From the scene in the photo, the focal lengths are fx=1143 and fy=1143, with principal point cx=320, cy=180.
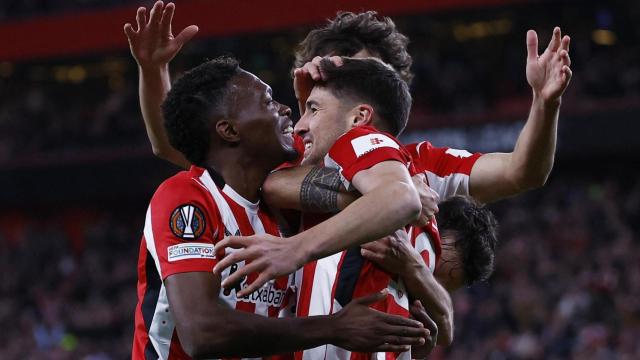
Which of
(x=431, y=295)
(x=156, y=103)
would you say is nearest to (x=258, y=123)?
(x=431, y=295)

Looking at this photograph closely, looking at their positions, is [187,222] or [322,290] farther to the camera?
[322,290]

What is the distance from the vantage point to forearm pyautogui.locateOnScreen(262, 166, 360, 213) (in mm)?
3984

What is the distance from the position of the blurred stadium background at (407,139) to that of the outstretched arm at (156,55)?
8359mm

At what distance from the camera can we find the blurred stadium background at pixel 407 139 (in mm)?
14305

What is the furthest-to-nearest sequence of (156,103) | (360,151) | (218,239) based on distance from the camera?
(156,103) < (218,239) < (360,151)

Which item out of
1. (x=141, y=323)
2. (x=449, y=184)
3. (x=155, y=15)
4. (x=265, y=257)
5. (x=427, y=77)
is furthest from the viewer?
(x=427, y=77)

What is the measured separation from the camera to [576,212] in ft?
54.0

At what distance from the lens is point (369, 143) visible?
3.92 metres

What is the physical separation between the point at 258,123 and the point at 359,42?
4.43 feet

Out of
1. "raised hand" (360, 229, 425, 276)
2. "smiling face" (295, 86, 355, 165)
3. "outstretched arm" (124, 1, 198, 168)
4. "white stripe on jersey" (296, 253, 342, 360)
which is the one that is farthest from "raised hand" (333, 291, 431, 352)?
"outstretched arm" (124, 1, 198, 168)

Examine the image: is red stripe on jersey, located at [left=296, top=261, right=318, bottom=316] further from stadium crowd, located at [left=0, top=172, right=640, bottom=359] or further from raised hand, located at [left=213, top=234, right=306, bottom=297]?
stadium crowd, located at [left=0, top=172, right=640, bottom=359]

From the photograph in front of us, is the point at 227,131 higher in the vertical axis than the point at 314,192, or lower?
higher

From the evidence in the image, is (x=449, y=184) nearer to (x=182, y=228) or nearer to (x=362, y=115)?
(x=362, y=115)

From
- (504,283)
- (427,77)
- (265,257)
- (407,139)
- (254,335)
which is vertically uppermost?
(265,257)
